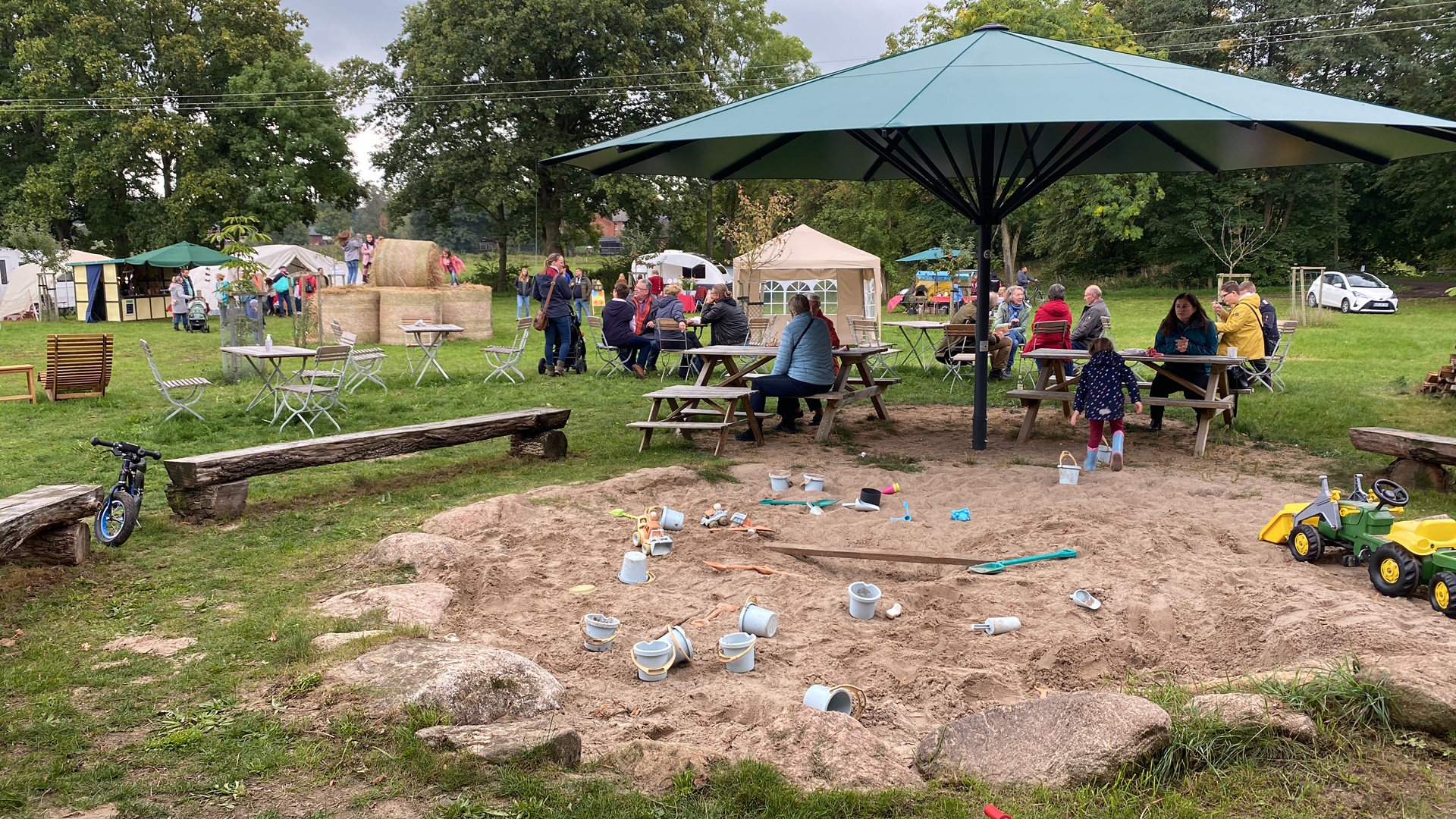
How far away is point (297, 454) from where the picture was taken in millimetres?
6512

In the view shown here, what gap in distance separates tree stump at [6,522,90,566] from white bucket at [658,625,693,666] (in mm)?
3377

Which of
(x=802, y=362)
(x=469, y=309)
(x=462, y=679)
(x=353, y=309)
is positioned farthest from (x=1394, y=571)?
(x=353, y=309)

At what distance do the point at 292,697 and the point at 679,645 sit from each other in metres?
1.44

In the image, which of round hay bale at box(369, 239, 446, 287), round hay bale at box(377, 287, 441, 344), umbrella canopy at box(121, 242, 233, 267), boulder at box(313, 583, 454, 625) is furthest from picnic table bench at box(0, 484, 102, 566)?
umbrella canopy at box(121, 242, 233, 267)

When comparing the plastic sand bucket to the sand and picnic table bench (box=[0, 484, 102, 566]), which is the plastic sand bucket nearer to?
the sand

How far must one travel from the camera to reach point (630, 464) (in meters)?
7.96

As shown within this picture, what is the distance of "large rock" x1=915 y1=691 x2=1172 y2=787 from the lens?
9.73ft

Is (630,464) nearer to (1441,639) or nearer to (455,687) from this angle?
(455,687)

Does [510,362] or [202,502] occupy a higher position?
[510,362]

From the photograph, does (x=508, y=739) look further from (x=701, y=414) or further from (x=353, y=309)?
(x=353, y=309)

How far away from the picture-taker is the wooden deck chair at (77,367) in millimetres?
11289

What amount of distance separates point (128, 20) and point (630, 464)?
36.9 m

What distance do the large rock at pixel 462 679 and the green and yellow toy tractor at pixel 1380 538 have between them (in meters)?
3.72

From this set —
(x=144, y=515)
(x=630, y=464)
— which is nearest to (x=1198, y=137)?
(x=630, y=464)
